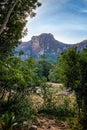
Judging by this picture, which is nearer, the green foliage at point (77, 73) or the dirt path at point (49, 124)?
the green foliage at point (77, 73)

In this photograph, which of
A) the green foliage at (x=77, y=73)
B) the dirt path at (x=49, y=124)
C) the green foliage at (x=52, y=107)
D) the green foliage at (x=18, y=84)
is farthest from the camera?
the green foliage at (x=52, y=107)

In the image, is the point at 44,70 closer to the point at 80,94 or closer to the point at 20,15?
the point at 20,15

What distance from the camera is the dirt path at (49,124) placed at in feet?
43.7

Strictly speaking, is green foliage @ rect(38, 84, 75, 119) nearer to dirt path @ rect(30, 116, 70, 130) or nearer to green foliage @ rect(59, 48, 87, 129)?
dirt path @ rect(30, 116, 70, 130)

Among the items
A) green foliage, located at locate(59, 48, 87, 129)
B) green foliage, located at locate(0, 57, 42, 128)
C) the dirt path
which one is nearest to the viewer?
green foliage, located at locate(0, 57, 42, 128)

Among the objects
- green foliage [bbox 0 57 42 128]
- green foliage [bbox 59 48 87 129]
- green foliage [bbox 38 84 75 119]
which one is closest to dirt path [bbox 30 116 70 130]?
green foliage [bbox 0 57 42 128]

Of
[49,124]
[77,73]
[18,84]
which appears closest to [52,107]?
[49,124]

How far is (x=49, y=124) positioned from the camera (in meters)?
14.2

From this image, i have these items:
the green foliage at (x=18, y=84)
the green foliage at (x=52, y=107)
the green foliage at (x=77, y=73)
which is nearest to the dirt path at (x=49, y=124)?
the green foliage at (x=18, y=84)

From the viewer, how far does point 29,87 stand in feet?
48.5

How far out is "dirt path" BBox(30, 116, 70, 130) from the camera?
43.7 ft

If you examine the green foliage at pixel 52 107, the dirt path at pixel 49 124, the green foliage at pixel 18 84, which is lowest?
the dirt path at pixel 49 124

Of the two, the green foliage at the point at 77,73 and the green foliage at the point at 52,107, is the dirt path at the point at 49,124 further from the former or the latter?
the green foliage at the point at 77,73

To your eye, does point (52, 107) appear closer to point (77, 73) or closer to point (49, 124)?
point (49, 124)
